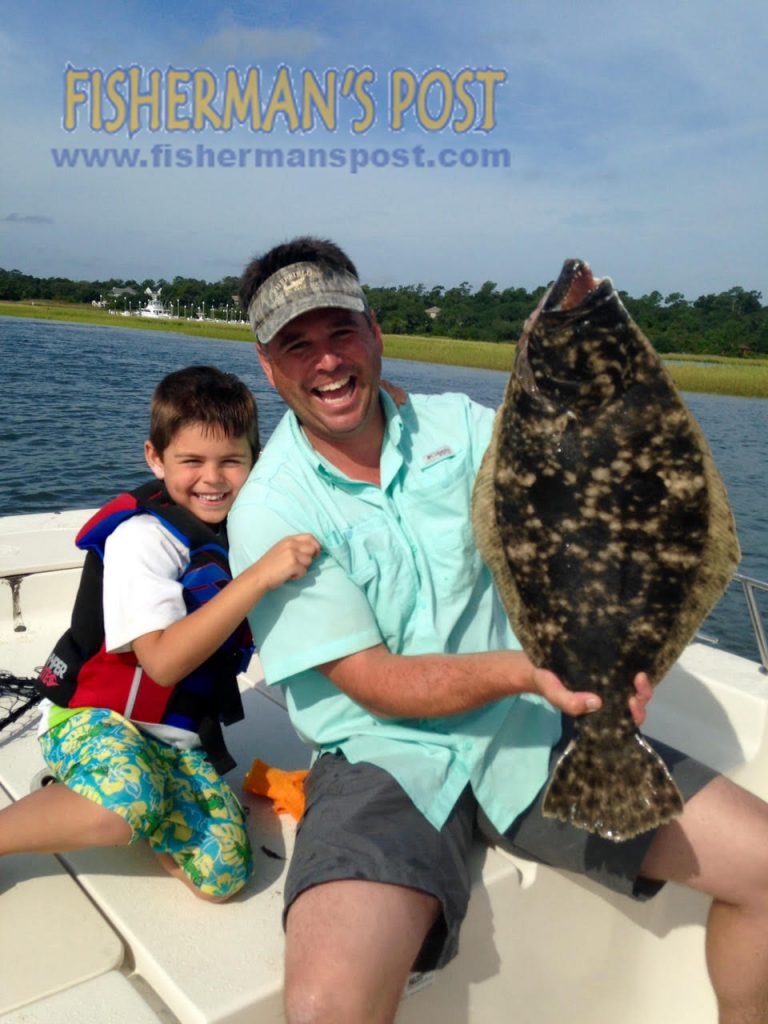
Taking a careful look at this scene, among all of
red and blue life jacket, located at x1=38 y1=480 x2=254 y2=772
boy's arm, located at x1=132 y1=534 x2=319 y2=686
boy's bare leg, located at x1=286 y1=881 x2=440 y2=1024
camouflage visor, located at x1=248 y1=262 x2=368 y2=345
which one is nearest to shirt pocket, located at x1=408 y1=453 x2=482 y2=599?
boy's arm, located at x1=132 y1=534 x2=319 y2=686

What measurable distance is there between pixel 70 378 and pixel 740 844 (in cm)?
3001

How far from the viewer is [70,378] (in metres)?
29.4

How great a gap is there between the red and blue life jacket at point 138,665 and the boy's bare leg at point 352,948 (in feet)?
2.98

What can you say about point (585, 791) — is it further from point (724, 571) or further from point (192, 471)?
point (192, 471)

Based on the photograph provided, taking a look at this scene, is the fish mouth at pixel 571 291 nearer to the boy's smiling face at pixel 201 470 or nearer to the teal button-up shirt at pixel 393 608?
the teal button-up shirt at pixel 393 608

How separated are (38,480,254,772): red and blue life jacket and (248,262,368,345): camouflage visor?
76cm

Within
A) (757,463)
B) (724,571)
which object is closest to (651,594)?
(724,571)

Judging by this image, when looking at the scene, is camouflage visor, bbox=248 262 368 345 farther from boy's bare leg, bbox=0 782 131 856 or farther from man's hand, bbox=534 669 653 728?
boy's bare leg, bbox=0 782 131 856

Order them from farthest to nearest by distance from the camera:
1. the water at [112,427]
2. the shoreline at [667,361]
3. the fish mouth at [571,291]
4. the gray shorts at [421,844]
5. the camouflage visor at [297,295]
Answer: the shoreline at [667,361] < the water at [112,427] < the camouflage visor at [297,295] < the gray shorts at [421,844] < the fish mouth at [571,291]

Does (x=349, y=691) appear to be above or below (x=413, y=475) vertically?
below

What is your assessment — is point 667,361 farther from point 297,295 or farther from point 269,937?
point 269,937

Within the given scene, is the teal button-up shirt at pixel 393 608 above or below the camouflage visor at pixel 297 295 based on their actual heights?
below

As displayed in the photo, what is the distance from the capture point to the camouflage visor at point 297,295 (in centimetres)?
259

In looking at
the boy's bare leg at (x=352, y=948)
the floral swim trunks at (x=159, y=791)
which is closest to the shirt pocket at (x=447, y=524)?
the boy's bare leg at (x=352, y=948)
